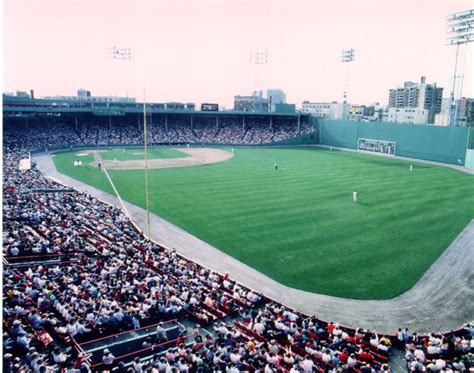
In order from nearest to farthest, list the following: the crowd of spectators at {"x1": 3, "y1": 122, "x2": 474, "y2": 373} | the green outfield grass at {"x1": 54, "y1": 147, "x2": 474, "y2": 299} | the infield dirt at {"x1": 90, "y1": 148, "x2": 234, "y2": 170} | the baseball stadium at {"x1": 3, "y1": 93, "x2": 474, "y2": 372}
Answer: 1. the crowd of spectators at {"x1": 3, "y1": 122, "x2": 474, "y2": 373}
2. the baseball stadium at {"x1": 3, "y1": 93, "x2": 474, "y2": 372}
3. the green outfield grass at {"x1": 54, "y1": 147, "x2": 474, "y2": 299}
4. the infield dirt at {"x1": 90, "y1": 148, "x2": 234, "y2": 170}

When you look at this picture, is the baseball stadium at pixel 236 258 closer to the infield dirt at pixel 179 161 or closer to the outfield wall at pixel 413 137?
the infield dirt at pixel 179 161

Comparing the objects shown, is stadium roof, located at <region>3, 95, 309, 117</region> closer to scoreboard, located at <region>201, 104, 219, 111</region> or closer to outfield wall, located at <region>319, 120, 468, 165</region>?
scoreboard, located at <region>201, 104, 219, 111</region>

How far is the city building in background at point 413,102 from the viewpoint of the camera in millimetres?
138575

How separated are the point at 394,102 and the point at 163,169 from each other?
169442mm

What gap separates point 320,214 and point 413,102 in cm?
17239

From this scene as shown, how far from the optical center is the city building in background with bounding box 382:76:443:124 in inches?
5456

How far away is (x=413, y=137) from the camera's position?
67.4m

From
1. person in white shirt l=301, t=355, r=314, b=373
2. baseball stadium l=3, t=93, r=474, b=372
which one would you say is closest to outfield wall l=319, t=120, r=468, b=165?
baseball stadium l=3, t=93, r=474, b=372

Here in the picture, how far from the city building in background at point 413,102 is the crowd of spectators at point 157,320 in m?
113

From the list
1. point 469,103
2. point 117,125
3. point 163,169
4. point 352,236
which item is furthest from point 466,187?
point 469,103

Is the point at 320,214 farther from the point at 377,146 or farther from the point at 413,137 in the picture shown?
the point at 377,146

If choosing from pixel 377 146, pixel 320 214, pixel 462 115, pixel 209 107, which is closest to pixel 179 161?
pixel 320 214

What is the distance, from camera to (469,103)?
12644cm

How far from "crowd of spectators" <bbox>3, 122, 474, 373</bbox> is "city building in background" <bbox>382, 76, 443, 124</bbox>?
372 ft
